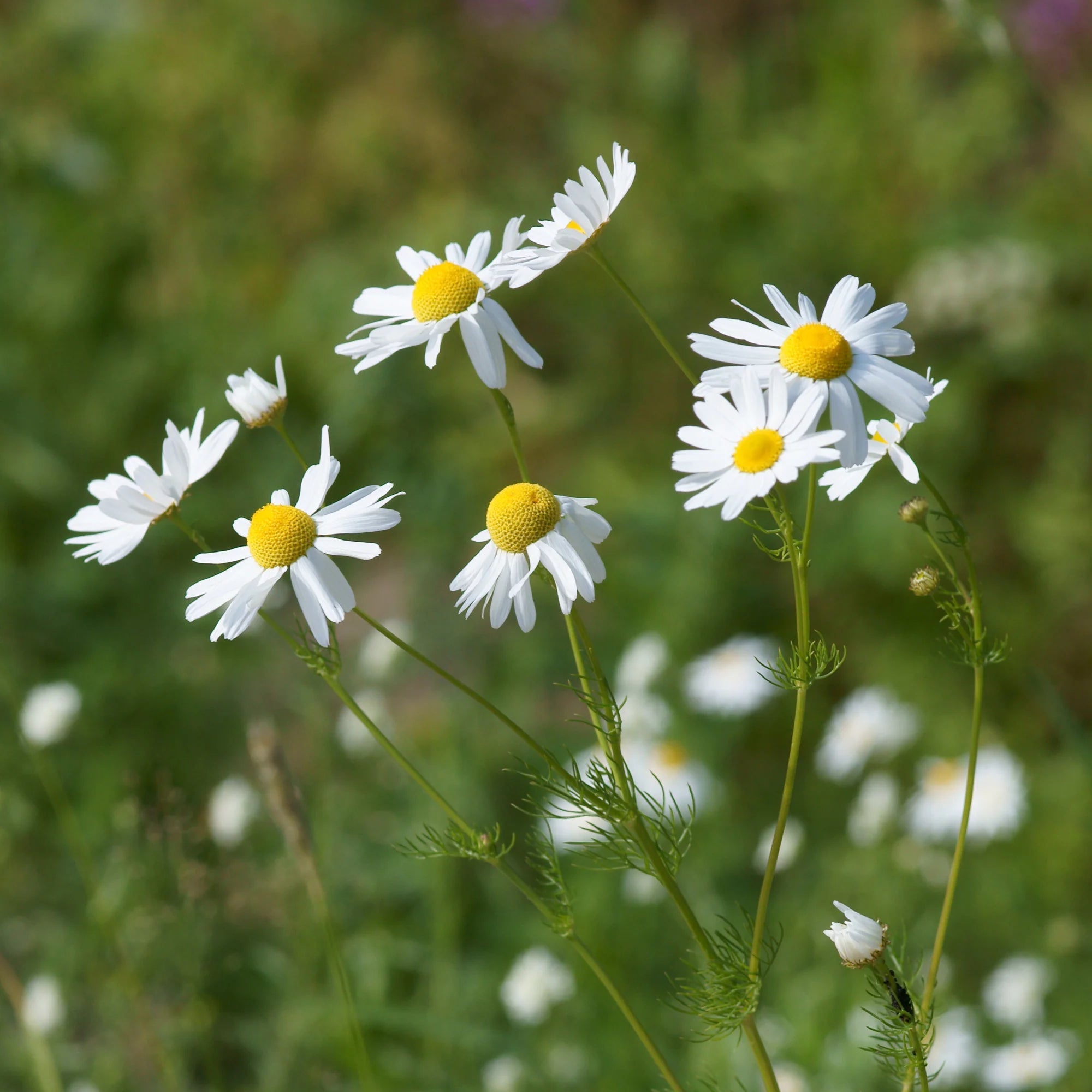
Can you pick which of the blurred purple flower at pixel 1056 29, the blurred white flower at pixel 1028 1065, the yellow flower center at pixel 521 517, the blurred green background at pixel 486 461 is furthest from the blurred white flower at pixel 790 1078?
the blurred purple flower at pixel 1056 29

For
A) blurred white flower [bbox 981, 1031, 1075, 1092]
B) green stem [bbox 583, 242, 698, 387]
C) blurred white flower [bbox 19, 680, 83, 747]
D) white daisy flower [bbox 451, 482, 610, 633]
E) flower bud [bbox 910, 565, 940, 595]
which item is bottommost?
blurred white flower [bbox 981, 1031, 1075, 1092]

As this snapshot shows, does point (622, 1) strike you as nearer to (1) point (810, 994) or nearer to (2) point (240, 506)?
(2) point (240, 506)

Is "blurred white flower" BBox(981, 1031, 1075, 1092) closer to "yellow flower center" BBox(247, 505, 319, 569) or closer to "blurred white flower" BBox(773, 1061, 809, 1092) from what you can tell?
"blurred white flower" BBox(773, 1061, 809, 1092)

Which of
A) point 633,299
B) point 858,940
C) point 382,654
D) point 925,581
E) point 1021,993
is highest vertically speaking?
point 633,299

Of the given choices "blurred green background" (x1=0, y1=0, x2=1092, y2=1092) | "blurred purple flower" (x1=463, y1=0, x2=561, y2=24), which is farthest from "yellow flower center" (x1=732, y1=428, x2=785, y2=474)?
"blurred purple flower" (x1=463, y1=0, x2=561, y2=24)

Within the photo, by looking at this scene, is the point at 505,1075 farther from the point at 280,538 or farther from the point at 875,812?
the point at 280,538

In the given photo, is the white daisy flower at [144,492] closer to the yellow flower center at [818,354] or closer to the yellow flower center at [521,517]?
the yellow flower center at [521,517]

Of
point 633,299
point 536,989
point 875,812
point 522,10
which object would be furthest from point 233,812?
point 522,10
